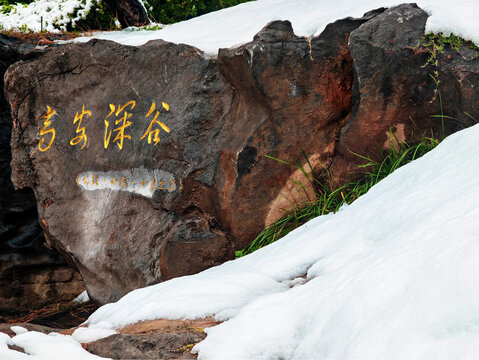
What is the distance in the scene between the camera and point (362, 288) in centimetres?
179

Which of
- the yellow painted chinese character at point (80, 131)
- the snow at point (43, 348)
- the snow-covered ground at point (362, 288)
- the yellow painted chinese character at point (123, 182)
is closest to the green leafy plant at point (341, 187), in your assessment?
the snow-covered ground at point (362, 288)

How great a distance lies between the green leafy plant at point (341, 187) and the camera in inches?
125

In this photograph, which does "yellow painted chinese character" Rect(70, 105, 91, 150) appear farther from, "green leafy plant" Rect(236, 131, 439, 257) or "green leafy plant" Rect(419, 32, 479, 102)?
"green leafy plant" Rect(419, 32, 479, 102)

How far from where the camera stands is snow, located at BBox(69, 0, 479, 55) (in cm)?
317

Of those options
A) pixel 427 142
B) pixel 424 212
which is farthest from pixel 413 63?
pixel 424 212

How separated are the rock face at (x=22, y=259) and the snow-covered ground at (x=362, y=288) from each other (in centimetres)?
312

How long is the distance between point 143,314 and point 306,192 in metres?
1.37

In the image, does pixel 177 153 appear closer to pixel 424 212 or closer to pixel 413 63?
pixel 413 63

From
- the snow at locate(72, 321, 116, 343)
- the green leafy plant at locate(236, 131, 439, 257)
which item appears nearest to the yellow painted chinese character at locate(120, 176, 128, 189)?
the green leafy plant at locate(236, 131, 439, 257)

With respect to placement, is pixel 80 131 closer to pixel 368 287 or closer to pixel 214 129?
pixel 214 129

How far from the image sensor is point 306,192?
3418mm

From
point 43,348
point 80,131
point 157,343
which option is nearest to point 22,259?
point 80,131

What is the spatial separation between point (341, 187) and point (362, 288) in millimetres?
1582

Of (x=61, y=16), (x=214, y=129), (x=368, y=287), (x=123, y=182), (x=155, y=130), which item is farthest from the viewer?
(x=61, y=16)
